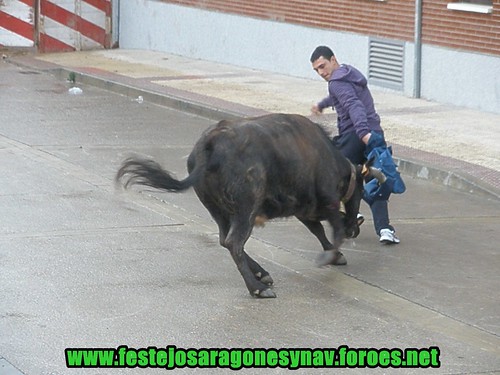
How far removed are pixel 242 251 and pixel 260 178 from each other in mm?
492

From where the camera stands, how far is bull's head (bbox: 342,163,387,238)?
8734 millimetres

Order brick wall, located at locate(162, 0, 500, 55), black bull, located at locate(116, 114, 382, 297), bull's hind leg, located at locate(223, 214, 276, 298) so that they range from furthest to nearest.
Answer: brick wall, located at locate(162, 0, 500, 55) → bull's hind leg, located at locate(223, 214, 276, 298) → black bull, located at locate(116, 114, 382, 297)

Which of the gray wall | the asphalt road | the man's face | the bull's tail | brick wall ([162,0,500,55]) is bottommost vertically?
the asphalt road

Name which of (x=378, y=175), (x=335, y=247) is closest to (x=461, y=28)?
(x=378, y=175)

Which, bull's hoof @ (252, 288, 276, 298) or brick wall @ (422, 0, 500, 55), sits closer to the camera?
bull's hoof @ (252, 288, 276, 298)

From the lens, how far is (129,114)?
52.1 ft

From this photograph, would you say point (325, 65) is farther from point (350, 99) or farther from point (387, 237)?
point (387, 237)

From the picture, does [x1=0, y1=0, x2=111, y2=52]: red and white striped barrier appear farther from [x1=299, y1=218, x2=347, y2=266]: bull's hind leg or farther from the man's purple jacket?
[x1=299, y1=218, x2=347, y2=266]: bull's hind leg

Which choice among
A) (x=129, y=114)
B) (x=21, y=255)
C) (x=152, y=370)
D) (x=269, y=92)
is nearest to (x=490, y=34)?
(x=269, y=92)

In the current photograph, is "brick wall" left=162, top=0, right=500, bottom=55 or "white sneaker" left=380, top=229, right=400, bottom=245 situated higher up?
"brick wall" left=162, top=0, right=500, bottom=55

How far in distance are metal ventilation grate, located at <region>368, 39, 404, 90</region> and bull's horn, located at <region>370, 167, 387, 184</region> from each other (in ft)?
26.4

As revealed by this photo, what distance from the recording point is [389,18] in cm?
1711

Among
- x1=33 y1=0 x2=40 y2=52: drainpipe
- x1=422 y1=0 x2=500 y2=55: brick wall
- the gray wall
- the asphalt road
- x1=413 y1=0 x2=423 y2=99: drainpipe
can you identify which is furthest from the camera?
x1=33 y1=0 x2=40 y2=52: drainpipe

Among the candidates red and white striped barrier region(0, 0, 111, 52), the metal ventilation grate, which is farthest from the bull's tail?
red and white striped barrier region(0, 0, 111, 52)
